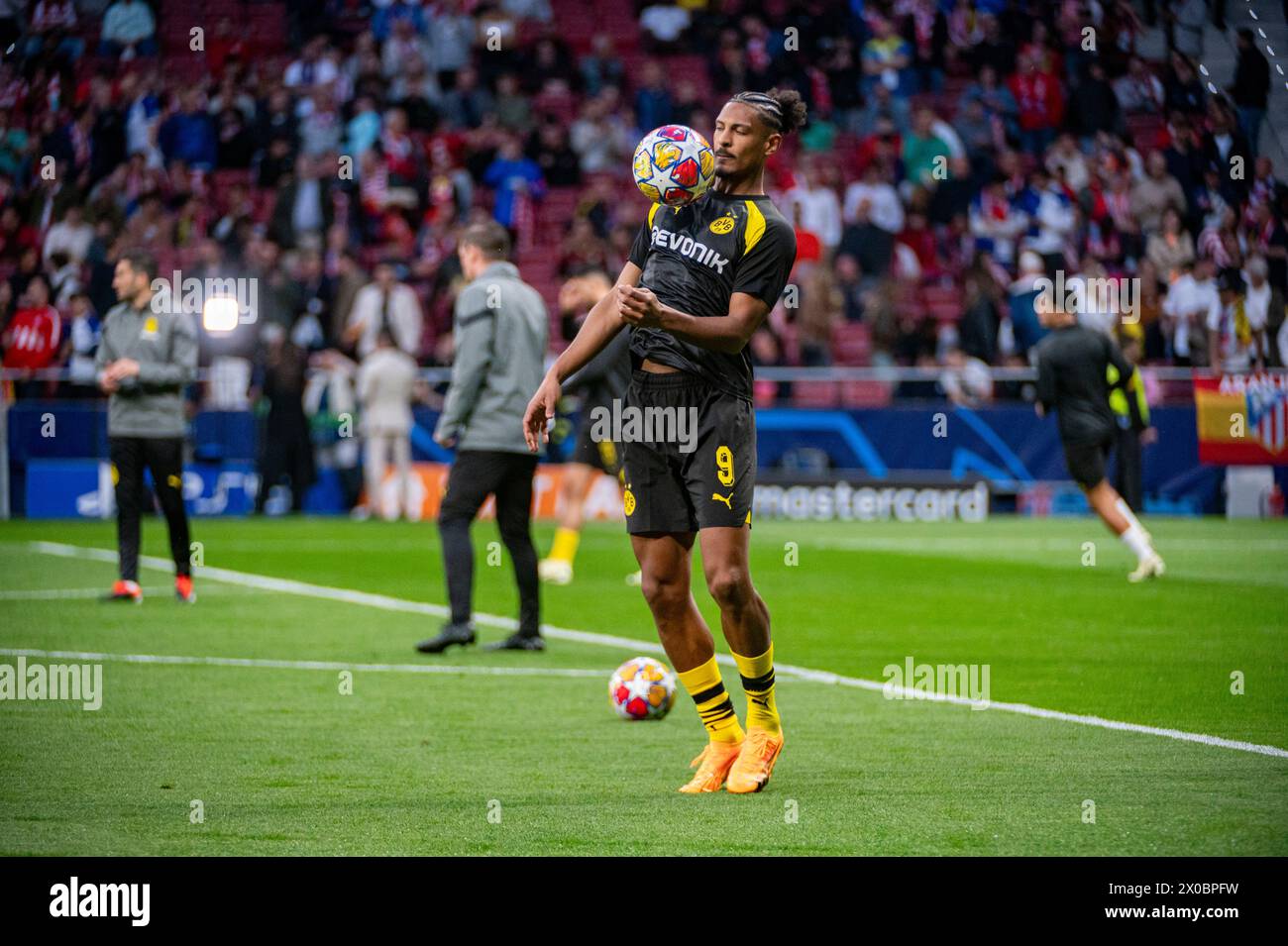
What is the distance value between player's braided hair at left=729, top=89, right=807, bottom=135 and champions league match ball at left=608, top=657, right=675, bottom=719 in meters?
2.90

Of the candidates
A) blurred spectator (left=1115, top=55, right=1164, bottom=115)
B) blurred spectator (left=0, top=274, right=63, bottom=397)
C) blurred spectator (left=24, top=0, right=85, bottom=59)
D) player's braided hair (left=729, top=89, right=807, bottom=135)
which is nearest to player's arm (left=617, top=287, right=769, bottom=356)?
player's braided hair (left=729, top=89, right=807, bottom=135)

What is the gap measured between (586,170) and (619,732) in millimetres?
22037

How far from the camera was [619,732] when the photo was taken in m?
8.73

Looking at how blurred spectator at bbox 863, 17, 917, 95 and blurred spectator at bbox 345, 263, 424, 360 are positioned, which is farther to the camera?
blurred spectator at bbox 863, 17, 917, 95

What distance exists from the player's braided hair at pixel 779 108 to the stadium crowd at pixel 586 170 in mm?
17458

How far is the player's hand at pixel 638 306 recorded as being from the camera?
6.56 meters

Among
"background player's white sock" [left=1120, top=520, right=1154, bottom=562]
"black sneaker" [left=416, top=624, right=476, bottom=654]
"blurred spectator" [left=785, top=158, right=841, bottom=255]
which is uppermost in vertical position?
"blurred spectator" [left=785, top=158, right=841, bottom=255]

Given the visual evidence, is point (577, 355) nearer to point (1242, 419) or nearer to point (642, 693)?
point (642, 693)

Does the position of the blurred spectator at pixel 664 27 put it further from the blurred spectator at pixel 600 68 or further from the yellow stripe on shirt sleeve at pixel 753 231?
the yellow stripe on shirt sleeve at pixel 753 231

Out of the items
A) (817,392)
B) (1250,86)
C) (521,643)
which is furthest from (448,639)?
(817,392)

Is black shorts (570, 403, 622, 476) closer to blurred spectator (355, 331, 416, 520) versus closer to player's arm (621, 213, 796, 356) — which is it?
player's arm (621, 213, 796, 356)

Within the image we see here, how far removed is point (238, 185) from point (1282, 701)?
2174 cm

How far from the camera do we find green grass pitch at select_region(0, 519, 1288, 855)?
6.30 m
